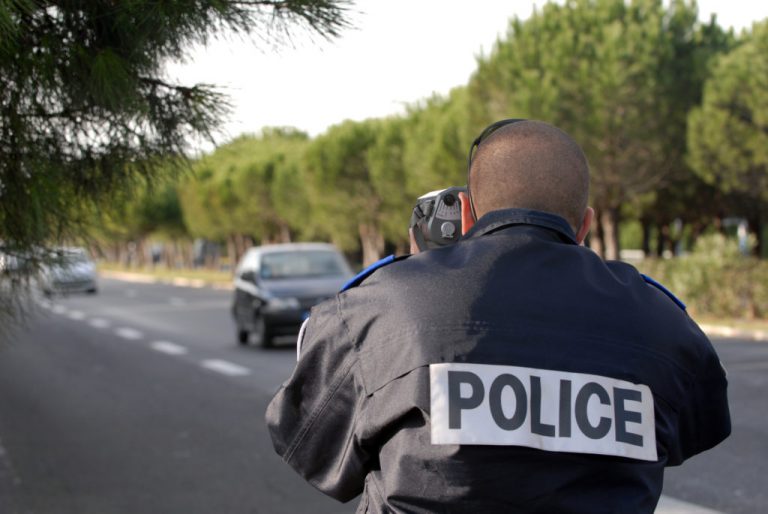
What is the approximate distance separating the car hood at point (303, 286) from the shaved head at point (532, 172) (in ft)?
45.5

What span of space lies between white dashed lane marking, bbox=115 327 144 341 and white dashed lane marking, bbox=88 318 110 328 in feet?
3.96

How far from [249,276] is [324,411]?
1501 centimetres

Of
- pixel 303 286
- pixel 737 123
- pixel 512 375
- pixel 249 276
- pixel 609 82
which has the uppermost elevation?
pixel 609 82

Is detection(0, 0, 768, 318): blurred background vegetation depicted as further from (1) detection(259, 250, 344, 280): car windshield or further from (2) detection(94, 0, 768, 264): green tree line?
(1) detection(259, 250, 344, 280): car windshield

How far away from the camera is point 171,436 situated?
8977 millimetres

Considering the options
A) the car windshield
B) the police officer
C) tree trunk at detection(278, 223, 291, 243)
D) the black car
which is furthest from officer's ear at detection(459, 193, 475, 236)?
tree trunk at detection(278, 223, 291, 243)

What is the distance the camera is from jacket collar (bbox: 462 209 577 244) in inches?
78.8

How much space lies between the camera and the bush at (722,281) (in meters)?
19.6

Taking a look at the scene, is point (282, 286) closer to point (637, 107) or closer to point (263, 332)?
point (263, 332)

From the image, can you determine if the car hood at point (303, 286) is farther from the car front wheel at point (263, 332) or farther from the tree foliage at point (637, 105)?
the tree foliage at point (637, 105)

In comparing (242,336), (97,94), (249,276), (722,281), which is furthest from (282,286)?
(97,94)

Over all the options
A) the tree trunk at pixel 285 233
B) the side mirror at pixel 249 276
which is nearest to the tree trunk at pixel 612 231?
the side mirror at pixel 249 276

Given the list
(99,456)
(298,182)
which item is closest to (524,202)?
(99,456)

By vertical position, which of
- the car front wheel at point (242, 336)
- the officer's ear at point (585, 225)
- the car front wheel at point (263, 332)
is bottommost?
the car front wheel at point (242, 336)
